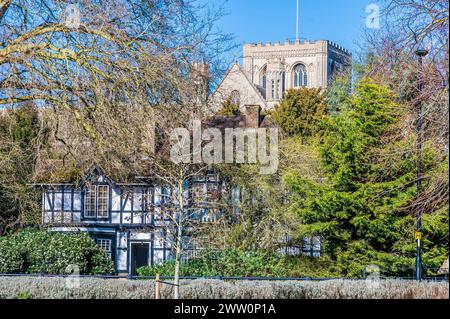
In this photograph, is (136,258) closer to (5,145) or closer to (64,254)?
(64,254)

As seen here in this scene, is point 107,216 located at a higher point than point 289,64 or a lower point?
lower

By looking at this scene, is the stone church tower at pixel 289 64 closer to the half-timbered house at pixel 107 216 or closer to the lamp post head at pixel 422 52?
the half-timbered house at pixel 107 216

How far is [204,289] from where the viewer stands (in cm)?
1723

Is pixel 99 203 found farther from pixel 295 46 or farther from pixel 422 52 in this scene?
pixel 295 46

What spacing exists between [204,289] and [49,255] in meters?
14.1

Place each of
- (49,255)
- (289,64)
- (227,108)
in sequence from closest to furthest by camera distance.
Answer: (49,255) < (227,108) < (289,64)

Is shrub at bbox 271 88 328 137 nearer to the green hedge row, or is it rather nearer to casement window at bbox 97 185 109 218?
casement window at bbox 97 185 109 218

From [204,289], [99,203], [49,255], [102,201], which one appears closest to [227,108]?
[102,201]

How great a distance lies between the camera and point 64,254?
2988 cm

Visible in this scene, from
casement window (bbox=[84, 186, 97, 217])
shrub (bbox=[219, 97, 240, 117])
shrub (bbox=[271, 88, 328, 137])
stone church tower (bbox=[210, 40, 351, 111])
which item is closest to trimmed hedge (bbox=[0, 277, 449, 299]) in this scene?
shrub (bbox=[219, 97, 240, 117])

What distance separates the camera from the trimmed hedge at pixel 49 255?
97.6 feet

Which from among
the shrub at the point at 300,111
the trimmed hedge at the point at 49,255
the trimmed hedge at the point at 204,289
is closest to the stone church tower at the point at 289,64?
the shrub at the point at 300,111

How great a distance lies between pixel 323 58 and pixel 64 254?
98213 millimetres
